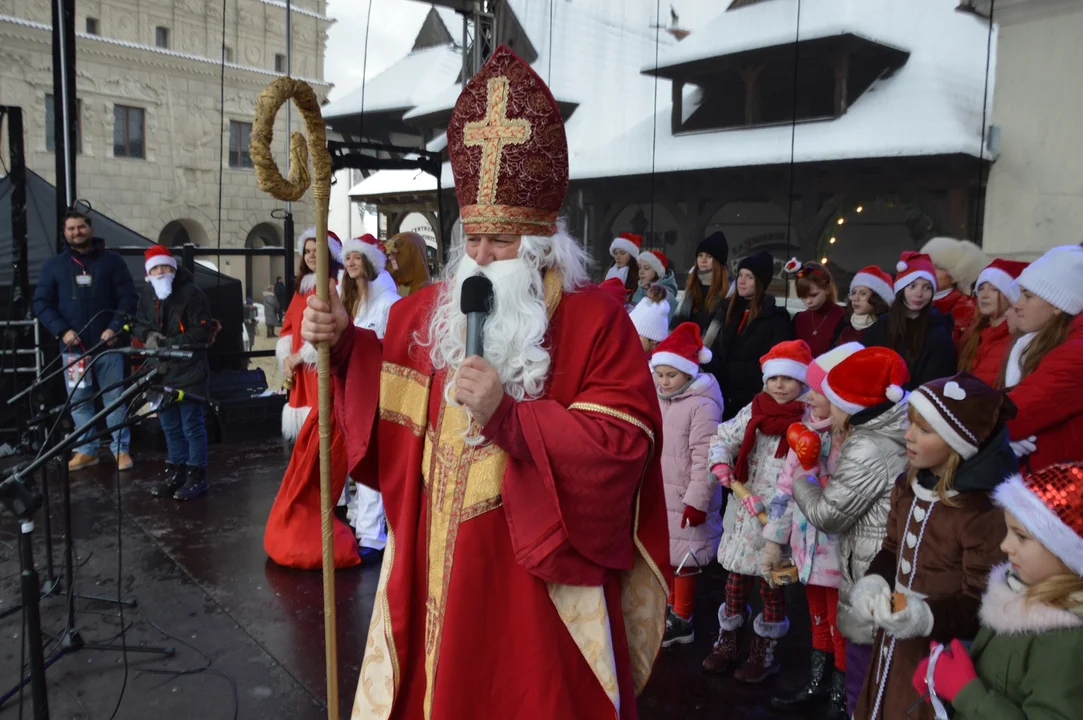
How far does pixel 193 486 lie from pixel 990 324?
17.7ft

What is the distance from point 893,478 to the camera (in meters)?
2.77

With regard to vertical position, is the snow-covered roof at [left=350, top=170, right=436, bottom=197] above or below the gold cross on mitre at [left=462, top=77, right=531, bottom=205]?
above

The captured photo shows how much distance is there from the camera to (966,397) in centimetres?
219

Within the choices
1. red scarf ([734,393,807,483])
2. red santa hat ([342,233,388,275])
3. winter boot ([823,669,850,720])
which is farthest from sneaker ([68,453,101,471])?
winter boot ([823,669,850,720])

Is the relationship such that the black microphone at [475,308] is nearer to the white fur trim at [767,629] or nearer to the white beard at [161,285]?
the white fur trim at [767,629]

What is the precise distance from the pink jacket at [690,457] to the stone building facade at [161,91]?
484 inches

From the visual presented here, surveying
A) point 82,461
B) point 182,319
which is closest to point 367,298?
point 182,319

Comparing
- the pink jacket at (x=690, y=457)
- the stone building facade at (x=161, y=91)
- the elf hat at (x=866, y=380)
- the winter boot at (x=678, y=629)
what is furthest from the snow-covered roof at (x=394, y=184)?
the elf hat at (x=866, y=380)

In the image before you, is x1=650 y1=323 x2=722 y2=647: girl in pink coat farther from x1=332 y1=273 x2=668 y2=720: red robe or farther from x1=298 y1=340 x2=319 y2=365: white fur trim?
x1=298 y1=340 x2=319 y2=365: white fur trim

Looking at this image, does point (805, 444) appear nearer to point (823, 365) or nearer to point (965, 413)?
point (823, 365)

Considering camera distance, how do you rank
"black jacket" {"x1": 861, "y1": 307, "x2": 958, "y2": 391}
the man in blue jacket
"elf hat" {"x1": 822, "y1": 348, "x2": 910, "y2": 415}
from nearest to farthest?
"elf hat" {"x1": 822, "y1": 348, "x2": 910, "y2": 415} → "black jacket" {"x1": 861, "y1": 307, "x2": 958, "y2": 391} → the man in blue jacket

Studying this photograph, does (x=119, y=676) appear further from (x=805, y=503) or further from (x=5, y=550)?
(x=805, y=503)

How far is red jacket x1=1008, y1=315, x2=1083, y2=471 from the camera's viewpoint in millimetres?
3059

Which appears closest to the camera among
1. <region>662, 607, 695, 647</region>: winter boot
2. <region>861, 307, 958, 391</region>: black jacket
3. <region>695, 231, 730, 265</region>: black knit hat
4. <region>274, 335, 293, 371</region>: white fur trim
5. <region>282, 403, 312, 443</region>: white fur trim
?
<region>662, 607, 695, 647</region>: winter boot
